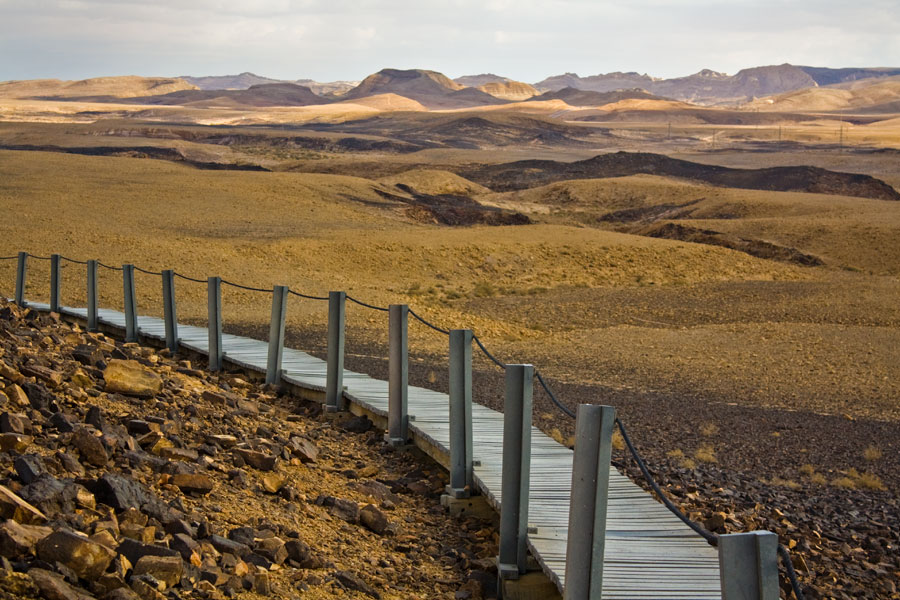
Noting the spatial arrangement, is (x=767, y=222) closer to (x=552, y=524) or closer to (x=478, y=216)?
(x=478, y=216)

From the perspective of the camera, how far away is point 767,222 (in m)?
39.2

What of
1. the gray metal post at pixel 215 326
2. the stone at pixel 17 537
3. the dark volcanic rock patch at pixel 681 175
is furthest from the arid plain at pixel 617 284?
the stone at pixel 17 537

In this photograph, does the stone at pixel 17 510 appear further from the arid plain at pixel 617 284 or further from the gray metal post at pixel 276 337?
the gray metal post at pixel 276 337

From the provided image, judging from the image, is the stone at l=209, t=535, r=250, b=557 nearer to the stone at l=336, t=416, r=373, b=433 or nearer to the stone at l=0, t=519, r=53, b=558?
the stone at l=0, t=519, r=53, b=558

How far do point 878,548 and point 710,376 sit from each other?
27.2ft

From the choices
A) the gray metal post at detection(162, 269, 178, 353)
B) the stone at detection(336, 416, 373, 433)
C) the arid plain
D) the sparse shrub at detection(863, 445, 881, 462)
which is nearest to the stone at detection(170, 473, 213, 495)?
the stone at detection(336, 416, 373, 433)

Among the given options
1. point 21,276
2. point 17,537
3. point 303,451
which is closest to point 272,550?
point 17,537

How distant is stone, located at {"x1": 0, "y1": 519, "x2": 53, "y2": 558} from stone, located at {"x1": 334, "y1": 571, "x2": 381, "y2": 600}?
55.6 inches

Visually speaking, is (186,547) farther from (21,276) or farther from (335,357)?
(21,276)

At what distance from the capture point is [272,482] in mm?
6055

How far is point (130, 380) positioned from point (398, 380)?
1996 mm

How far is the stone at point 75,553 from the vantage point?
12.1 feet

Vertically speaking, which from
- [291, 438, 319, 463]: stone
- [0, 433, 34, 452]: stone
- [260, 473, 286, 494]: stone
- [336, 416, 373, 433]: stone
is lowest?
[336, 416, 373, 433]: stone

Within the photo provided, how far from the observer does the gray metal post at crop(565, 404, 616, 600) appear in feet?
12.5
